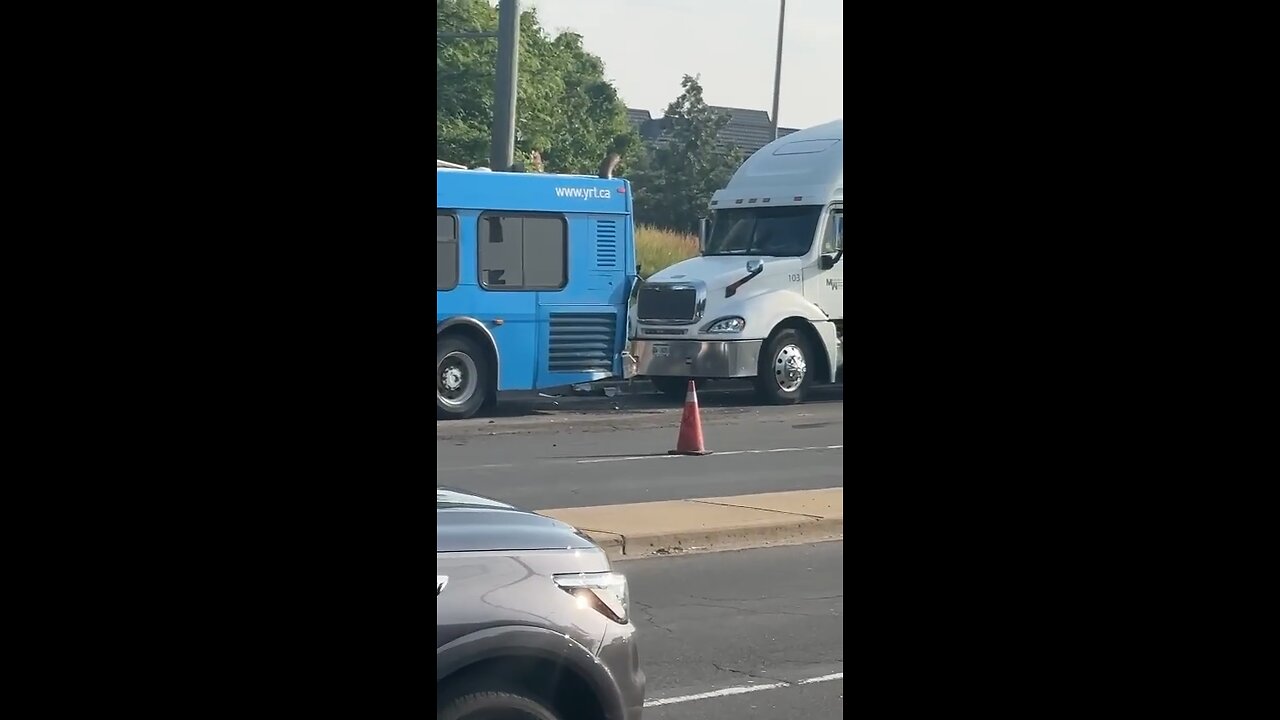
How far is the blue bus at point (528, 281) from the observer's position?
1730 cm

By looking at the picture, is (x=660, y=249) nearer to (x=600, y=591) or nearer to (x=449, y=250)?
(x=449, y=250)

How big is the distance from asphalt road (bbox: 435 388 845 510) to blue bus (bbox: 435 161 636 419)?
646 millimetres

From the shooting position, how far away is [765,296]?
1845cm

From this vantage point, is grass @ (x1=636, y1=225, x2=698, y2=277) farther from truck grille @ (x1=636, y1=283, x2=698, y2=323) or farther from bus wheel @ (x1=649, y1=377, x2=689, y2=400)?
truck grille @ (x1=636, y1=283, x2=698, y2=323)

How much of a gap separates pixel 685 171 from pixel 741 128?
54.8ft

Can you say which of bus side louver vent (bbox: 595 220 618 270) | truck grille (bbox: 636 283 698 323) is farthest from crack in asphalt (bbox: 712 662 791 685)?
bus side louver vent (bbox: 595 220 618 270)

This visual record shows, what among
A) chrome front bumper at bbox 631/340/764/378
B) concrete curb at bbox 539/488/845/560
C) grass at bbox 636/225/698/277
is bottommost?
concrete curb at bbox 539/488/845/560

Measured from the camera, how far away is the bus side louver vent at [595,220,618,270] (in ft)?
60.3

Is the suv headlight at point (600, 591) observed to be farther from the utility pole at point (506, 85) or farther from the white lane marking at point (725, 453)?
the utility pole at point (506, 85)

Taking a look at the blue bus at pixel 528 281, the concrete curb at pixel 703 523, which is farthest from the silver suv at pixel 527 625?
the blue bus at pixel 528 281

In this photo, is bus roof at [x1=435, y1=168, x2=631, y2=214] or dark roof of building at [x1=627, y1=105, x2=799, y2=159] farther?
dark roof of building at [x1=627, y1=105, x2=799, y2=159]
